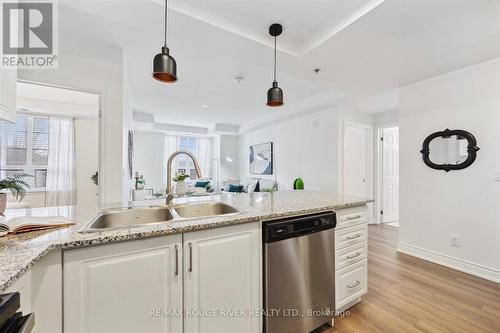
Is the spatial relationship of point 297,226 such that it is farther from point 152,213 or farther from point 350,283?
point 152,213

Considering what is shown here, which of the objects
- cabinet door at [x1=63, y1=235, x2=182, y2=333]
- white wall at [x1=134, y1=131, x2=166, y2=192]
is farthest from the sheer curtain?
cabinet door at [x1=63, y1=235, x2=182, y2=333]

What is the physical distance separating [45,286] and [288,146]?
193 inches

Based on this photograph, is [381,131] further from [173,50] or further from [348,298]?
[173,50]

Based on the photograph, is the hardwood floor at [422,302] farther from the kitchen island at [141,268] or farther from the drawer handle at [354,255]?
the kitchen island at [141,268]

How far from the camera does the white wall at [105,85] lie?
225 cm

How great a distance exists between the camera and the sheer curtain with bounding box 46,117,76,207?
14.8 ft

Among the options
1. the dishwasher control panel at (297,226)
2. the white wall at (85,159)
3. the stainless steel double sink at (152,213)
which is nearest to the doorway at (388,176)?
the dishwasher control panel at (297,226)

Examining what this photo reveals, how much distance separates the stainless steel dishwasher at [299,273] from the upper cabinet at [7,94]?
66.0 inches

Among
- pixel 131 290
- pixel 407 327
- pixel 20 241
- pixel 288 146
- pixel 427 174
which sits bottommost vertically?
pixel 407 327

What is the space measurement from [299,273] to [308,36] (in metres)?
2.15

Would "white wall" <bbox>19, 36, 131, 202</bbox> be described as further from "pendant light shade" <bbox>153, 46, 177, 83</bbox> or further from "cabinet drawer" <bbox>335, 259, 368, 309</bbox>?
"cabinet drawer" <bbox>335, 259, 368, 309</bbox>

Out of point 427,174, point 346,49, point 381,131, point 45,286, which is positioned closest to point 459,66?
point 427,174

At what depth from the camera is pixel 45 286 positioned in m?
0.88

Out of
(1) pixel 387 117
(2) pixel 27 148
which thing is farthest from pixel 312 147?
(2) pixel 27 148
